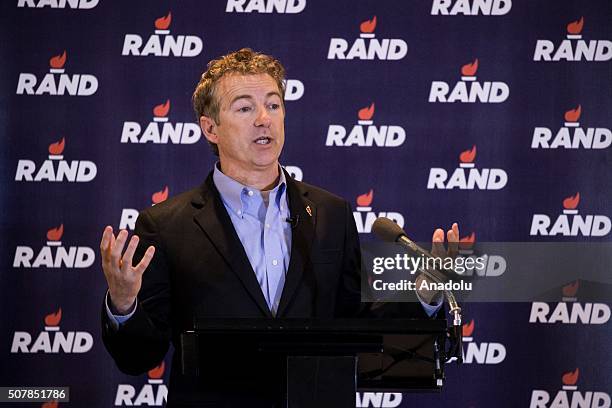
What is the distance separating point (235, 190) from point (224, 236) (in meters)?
0.19

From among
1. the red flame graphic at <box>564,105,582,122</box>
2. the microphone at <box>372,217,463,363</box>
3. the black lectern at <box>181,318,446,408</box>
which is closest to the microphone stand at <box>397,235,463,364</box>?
the microphone at <box>372,217,463,363</box>

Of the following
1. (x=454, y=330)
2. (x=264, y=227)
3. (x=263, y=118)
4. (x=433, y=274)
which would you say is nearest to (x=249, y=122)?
(x=263, y=118)

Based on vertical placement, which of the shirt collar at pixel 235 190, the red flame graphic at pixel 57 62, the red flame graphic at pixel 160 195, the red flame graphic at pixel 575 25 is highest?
the red flame graphic at pixel 575 25

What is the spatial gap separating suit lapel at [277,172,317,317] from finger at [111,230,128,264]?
641mm

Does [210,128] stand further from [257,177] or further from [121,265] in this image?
[121,265]

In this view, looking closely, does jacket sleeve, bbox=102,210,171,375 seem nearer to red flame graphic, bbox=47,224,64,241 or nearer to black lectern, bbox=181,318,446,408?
black lectern, bbox=181,318,446,408

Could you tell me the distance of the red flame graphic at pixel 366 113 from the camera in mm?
4516

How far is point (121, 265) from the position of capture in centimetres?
203

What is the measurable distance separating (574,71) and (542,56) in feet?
0.61

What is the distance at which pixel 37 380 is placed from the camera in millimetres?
4473

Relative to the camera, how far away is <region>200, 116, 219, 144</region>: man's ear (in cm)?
289

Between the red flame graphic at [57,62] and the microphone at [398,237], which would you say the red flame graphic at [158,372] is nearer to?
the red flame graphic at [57,62]

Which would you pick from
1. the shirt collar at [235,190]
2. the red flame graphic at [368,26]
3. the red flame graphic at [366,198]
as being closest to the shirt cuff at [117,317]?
the shirt collar at [235,190]

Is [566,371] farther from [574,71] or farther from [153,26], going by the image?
[153,26]
